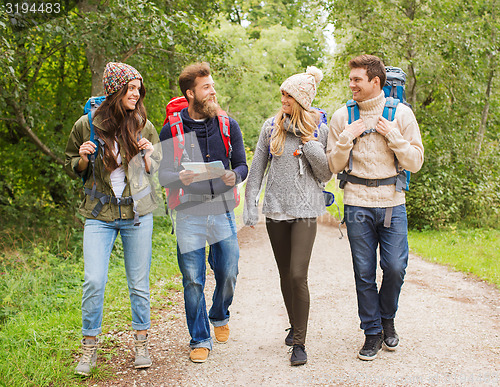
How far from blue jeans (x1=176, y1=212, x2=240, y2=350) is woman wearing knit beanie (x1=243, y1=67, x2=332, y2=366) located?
0.25 meters

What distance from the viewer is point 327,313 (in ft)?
17.0

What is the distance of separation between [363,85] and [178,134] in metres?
1.55

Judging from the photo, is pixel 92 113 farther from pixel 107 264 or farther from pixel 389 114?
pixel 389 114

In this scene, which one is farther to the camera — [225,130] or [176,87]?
[176,87]

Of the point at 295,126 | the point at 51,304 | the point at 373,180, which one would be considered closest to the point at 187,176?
the point at 295,126

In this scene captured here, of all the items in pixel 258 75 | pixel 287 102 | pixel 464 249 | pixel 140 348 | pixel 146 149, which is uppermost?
pixel 258 75

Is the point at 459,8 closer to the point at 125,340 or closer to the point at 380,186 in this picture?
the point at 380,186

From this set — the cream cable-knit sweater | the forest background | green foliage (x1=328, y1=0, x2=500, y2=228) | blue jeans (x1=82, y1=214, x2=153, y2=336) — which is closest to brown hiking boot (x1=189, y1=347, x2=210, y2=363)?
blue jeans (x1=82, y1=214, x2=153, y2=336)

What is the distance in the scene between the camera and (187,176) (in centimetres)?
374

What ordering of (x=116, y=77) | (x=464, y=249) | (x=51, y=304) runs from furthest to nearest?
(x=464, y=249), (x=51, y=304), (x=116, y=77)

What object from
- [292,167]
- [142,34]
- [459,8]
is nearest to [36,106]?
[142,34]

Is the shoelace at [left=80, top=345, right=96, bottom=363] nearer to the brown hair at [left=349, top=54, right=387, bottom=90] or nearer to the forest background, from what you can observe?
the forest background

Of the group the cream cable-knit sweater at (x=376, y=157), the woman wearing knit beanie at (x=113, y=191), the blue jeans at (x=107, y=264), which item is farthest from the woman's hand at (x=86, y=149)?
the cream cable-knit sweater at (x=376, y=157)

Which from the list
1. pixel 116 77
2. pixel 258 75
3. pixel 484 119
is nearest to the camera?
pixel 116 77
